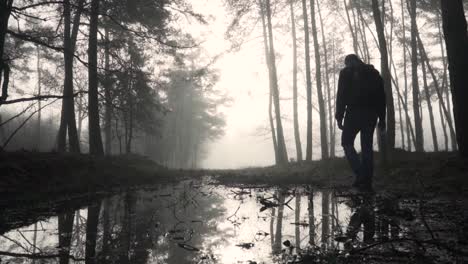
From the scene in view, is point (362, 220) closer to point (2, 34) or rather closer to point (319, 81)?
point (2, 34)

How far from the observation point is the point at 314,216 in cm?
290

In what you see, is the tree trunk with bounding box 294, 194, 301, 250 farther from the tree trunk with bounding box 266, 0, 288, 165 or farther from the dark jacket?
the tree trunk with bounding box 266, 0, 288, 165

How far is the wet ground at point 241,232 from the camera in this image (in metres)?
1.80

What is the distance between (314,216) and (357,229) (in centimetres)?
60

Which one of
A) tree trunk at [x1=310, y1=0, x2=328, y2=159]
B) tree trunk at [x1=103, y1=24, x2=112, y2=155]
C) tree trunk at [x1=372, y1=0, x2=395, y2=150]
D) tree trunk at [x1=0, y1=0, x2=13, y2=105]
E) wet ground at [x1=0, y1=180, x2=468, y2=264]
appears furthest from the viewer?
tree trunk at [x1=310, y1=0, x2=328, y2=159]

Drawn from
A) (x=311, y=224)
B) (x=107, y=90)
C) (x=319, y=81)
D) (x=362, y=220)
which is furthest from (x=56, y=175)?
(x=319, y=81)

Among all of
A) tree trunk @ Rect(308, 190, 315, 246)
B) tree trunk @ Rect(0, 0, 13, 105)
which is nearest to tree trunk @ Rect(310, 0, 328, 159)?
tree trunk @ Rect(308, 190, 315, 246)

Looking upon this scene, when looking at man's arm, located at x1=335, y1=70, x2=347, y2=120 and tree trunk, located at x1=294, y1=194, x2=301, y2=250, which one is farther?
man's arm, located at x1=335, y1=70, x2=347, y2=120

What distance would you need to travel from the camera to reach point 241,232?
2436 mm

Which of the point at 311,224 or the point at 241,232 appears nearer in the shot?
the point at 241,232

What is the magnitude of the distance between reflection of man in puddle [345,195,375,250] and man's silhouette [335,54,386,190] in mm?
993

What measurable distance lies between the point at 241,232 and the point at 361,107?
3.11 meters

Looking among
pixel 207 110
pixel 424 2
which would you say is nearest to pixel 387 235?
pixel 424 2

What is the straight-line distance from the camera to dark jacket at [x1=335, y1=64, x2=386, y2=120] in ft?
14.8
